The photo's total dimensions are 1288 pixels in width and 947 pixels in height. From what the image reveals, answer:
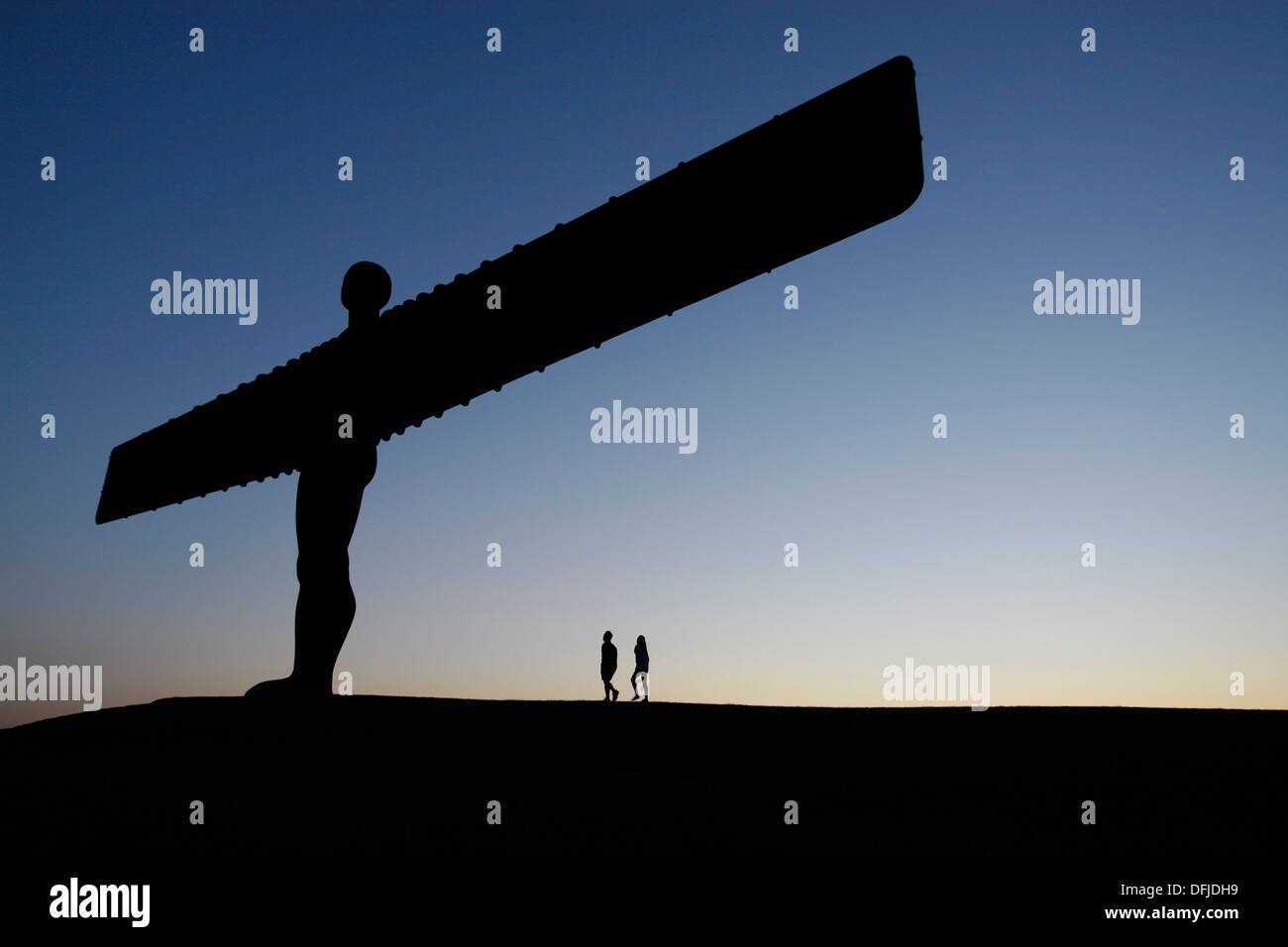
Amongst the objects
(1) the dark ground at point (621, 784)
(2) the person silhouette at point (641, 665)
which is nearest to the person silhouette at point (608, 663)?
(2) the person silhouette at point (641, 665)

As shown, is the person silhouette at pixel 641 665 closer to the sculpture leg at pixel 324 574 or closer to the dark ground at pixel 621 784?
the dark ground at pixel 621 784

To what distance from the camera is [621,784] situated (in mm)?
6223

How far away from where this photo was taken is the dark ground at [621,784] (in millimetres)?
4965

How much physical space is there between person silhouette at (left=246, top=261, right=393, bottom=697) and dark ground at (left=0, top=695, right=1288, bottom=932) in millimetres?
450

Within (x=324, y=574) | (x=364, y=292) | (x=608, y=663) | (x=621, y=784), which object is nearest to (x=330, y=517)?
(x=324, y=574)

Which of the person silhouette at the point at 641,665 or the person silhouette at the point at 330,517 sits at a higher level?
the person silhouette at the point at 330,517

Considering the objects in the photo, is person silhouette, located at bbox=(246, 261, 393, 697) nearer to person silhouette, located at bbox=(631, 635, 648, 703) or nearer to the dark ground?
the dark ground

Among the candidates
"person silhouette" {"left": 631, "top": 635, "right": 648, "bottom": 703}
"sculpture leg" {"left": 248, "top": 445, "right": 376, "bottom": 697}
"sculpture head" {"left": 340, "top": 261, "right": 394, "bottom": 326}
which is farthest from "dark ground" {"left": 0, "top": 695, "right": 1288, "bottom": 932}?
"person silhouette" {"left": 631, "top": 635, "right": 648, "bottom": 703}

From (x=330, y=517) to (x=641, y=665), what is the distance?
929 cm

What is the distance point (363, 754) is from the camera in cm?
714

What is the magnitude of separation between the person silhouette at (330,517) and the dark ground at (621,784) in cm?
45
